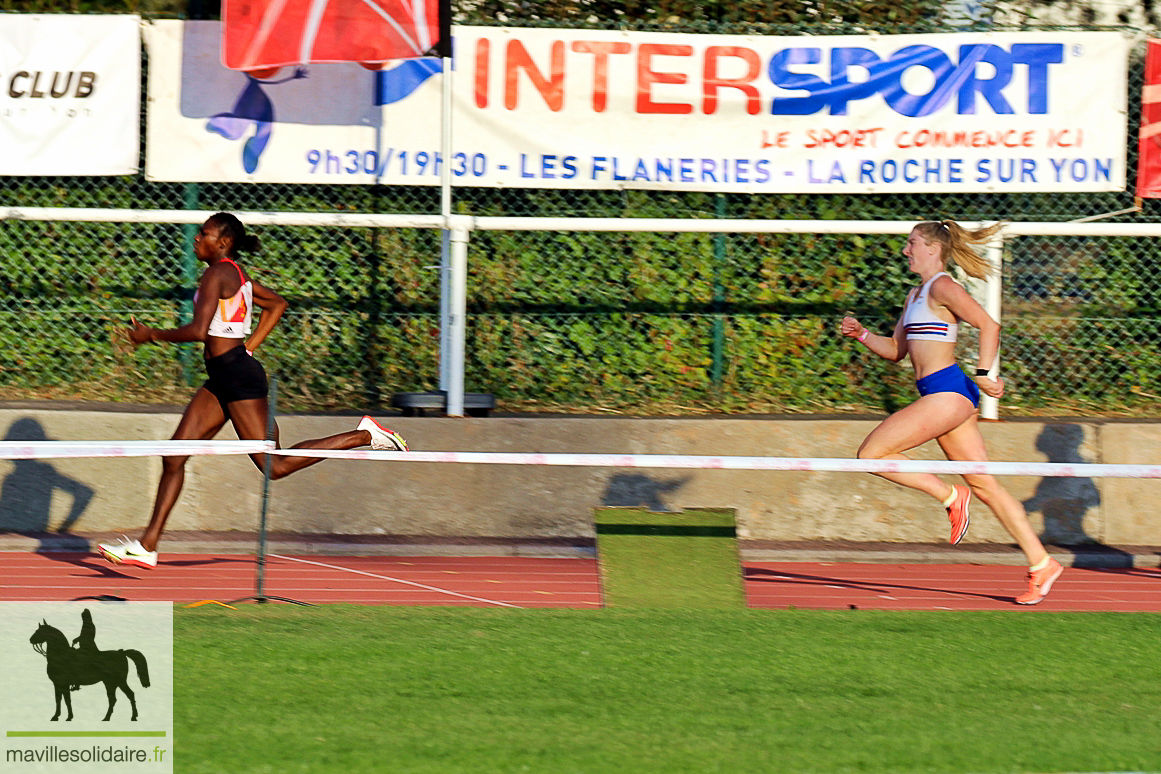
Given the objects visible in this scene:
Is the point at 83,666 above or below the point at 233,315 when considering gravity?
below

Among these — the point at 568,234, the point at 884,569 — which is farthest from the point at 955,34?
the point at 884,569

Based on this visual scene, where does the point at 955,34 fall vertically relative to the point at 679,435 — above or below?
above

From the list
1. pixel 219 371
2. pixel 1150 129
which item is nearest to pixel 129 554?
pixel 219 371

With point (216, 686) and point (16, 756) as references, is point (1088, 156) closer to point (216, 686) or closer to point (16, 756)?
point (216, 686)

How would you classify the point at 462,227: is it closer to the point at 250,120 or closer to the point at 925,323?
the point at 250,120

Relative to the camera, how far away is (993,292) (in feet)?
29.0

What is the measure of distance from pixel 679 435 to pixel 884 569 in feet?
5.10

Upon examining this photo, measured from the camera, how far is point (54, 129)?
9305 millimetres

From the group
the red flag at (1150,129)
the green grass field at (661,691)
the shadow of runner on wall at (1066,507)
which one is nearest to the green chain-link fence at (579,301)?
the red flag at (1150,129)

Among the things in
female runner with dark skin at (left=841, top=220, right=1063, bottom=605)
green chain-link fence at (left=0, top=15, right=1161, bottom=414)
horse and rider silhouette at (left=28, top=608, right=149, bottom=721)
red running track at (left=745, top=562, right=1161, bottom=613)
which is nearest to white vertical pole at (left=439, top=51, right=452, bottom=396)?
green chain-link fence at (left=0, top=15, right=1161, bottom=414)

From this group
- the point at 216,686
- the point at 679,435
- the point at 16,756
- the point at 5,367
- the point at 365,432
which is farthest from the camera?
the point at 5,367

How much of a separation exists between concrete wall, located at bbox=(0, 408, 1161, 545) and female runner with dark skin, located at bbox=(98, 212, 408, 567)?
1.29 meters

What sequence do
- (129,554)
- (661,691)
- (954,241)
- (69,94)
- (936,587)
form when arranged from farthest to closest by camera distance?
1. (69,94)
2. (936,587)
3. (129,554)
4. (954,241)
5. (661,691)

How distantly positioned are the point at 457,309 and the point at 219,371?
2058 millimetres
